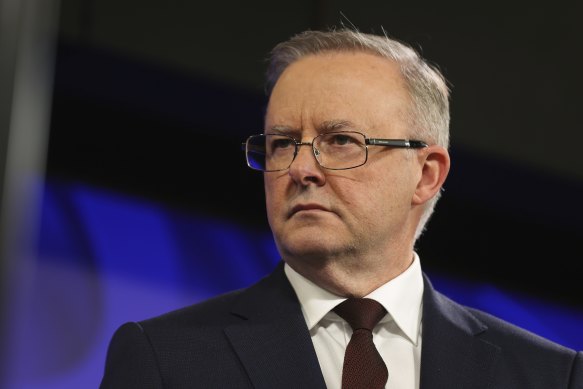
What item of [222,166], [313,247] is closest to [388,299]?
[313,247]

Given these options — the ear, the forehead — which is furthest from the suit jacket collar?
the forehead

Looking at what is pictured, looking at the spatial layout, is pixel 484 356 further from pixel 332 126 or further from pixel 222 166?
pixel 222 166

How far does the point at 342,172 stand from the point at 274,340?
0.35 metres

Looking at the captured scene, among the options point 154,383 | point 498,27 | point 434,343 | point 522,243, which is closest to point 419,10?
point 498,27

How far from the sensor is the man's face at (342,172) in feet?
4.85

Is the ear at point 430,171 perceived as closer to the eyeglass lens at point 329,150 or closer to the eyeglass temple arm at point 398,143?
the eyeglass temple arm at point 398,143

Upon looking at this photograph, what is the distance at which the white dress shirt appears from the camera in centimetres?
143

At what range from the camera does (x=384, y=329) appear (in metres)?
1.50

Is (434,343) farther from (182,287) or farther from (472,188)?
(472,188)

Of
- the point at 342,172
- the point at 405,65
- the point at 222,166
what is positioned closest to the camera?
the point at 342,172

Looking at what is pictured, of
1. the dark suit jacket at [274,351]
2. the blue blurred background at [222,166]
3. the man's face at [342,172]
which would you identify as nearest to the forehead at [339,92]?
the man's face at [342,172]

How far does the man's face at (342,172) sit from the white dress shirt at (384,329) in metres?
0.08

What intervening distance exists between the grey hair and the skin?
0.03m

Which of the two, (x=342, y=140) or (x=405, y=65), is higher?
(x=405, y=65)
